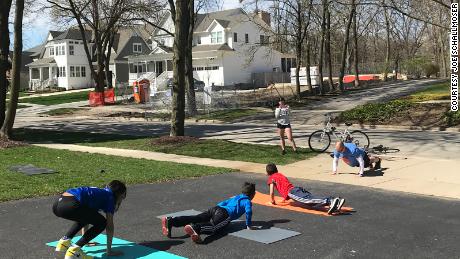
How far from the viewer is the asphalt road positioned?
21.5 feet

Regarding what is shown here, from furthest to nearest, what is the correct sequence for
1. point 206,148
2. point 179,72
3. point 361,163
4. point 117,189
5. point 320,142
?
point 179,72, point 206,148, point 320,142, point 361,163, point 117,189

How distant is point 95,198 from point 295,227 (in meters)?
3.10

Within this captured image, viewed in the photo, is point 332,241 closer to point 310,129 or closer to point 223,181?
point 223,181

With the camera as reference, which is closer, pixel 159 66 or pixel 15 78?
pixel 15 78

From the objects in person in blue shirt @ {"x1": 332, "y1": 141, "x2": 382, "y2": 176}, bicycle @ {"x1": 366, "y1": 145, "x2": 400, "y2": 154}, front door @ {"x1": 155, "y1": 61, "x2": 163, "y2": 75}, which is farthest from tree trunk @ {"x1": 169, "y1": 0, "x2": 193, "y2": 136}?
front door @ {"x1": 155, "y1": 61, "x2": 163, "y2": 75}

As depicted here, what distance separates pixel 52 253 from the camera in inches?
258

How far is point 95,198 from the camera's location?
20.1ft

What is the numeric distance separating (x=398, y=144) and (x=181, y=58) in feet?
26.9

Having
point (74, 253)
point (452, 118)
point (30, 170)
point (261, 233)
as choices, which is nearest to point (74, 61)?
point (452, 118)

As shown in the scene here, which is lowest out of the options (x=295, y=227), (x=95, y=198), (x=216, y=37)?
(x=295, y=227)

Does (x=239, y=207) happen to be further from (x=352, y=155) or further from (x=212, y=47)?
(x=212, y=47)

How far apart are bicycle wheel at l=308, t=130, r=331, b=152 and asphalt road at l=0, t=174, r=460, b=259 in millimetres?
5743

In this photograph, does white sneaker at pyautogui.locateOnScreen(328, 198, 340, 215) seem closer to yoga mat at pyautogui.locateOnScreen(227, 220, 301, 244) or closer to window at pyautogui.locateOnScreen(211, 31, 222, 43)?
yoga mat at pyautogui.locateOnScreen(227, 220, 301, 244)

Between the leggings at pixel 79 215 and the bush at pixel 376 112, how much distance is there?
2037 cm
